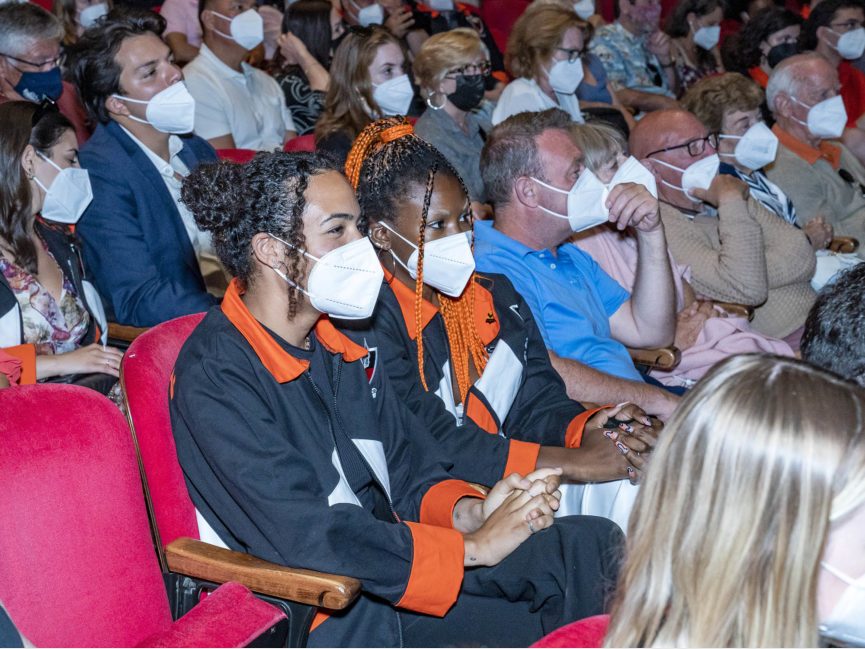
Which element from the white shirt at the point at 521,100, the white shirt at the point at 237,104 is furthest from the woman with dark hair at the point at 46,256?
the white shirt at the point at 521,100

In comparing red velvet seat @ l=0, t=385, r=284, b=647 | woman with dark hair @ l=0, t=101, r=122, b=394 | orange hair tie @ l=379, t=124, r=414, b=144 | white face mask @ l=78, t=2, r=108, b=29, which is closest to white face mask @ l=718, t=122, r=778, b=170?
orange hair tie @ l=379, t=124, r=414, b=144

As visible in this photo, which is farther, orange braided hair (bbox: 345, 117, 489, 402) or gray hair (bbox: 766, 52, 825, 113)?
gray hair (bbox: 766, 52, 825, 113)

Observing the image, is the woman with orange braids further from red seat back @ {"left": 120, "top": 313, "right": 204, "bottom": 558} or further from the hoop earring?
the hoop earring

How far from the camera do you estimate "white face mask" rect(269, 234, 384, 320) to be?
1977mm

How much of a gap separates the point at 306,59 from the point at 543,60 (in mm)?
1173

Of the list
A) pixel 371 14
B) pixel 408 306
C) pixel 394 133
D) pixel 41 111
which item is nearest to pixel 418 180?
pixel 394 133

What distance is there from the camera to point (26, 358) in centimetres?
251

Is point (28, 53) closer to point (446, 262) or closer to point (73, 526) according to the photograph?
point (446, 262)

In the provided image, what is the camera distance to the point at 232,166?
78.7 inches

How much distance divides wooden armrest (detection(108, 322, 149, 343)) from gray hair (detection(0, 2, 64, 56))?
4.24ft

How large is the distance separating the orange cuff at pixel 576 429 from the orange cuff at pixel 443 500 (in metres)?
0.38

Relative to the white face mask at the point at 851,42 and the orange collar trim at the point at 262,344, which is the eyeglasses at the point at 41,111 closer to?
the orange collar trim at the point at 262,344

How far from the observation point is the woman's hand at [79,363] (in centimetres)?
267

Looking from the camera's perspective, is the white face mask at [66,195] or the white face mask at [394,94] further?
the white face mask at [394,94]
